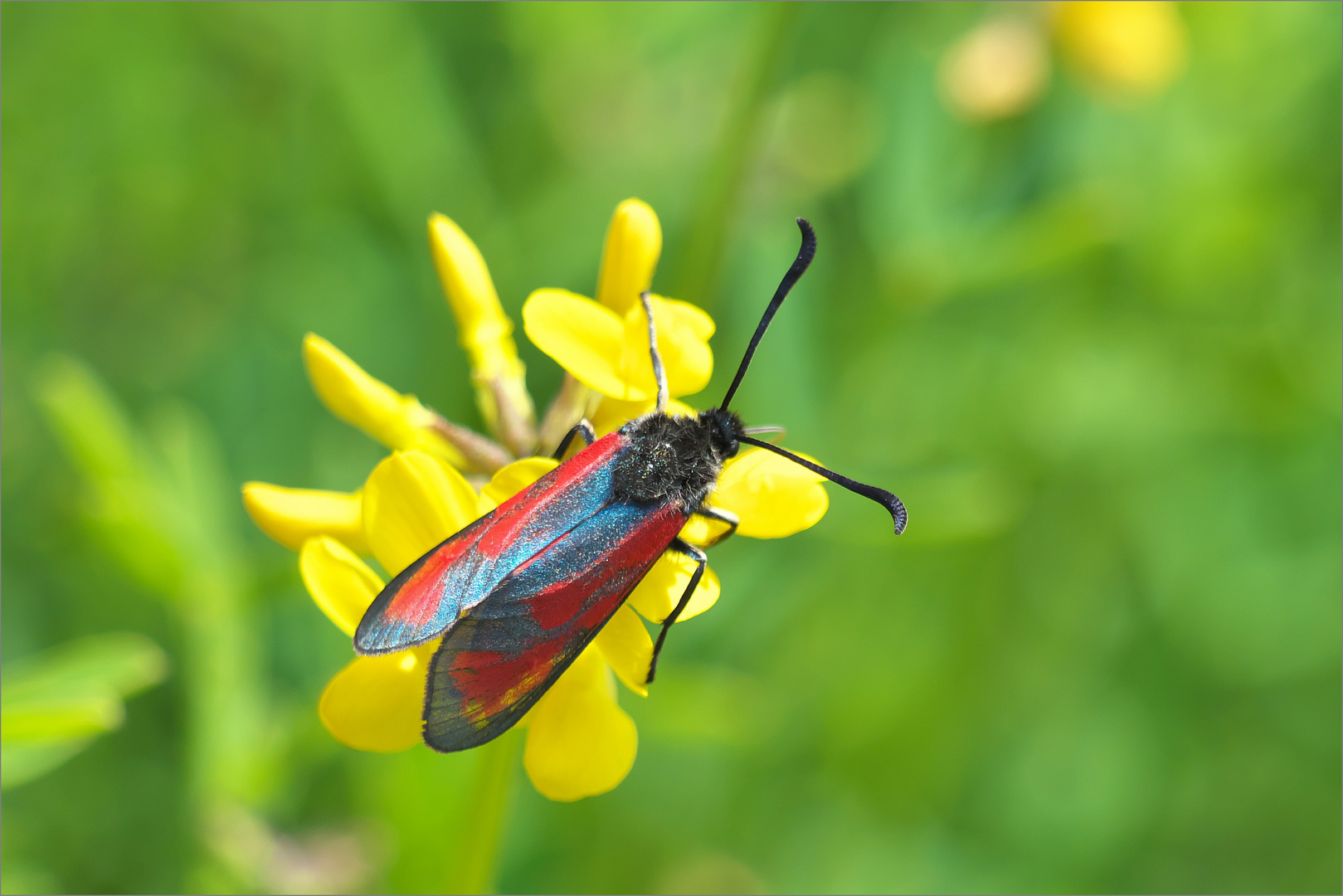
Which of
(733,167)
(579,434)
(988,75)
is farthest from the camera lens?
(988,75)

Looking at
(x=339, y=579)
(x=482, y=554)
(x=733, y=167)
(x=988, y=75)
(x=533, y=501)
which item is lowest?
(x=339, y=579)

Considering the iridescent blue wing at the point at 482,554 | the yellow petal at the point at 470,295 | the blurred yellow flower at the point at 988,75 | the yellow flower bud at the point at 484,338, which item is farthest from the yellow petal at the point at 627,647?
the blurred yellow flower at the point at 988,75

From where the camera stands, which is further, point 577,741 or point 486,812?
point 486,812

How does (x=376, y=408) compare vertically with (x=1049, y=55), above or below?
below

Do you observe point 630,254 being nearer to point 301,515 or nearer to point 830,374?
point 301,515

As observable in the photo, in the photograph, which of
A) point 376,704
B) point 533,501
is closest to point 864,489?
point 533,501

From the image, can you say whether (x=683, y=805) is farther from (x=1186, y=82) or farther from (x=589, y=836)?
(x=1186, y=82)

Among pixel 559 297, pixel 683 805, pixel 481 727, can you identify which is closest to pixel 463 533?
pixel 481 727

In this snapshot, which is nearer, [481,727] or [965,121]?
[481,727]
